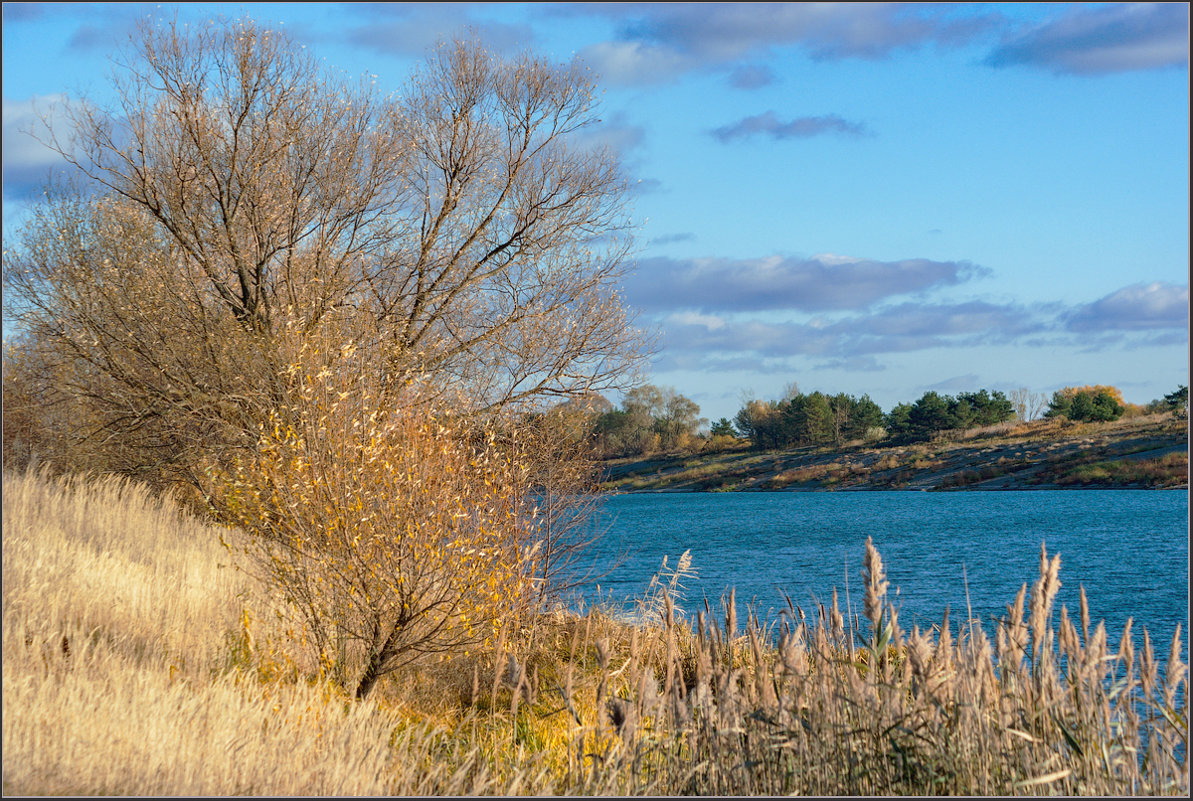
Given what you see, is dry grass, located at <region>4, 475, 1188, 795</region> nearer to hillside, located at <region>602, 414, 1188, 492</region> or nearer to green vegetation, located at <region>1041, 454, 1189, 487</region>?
hillside, located at <region>602, 414, 1188, 492</region>

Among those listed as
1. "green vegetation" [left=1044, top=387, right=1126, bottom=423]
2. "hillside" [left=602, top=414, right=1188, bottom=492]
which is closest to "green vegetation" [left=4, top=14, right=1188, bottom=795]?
"hillside" [left=602, top=414, right=1188, bottom=492]

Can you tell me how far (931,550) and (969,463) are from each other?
3345 cm

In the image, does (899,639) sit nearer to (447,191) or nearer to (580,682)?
(580,682)

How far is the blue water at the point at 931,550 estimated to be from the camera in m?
20.0

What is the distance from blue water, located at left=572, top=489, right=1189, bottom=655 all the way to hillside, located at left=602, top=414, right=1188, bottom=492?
3.23 metres

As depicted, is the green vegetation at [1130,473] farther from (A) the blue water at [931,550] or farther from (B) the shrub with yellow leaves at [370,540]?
(B) the shrub with yellow leaves at [370,540]

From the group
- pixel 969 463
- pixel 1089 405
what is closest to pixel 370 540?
pixel 969 463

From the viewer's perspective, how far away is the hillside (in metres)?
53.7

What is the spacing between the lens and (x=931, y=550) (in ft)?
101

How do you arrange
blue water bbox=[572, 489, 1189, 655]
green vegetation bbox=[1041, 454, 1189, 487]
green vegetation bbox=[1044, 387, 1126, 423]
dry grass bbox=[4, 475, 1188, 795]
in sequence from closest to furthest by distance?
dry grass bbox=[4, 475, 1188, 795]
blue water bbox=[572, 489, 1189, 655]
green vegetation bbox=[1041, 454, 1189, 487]
green vegetation bbox=[1044, 387, 1126, 423]

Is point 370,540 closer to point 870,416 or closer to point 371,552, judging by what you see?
point 371,552

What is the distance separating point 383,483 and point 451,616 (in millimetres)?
1367

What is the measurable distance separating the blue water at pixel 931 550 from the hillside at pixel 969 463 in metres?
3.23

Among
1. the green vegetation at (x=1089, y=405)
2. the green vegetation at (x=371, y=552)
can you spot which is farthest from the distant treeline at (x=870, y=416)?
the green vegetation at (x=371, y=552)
